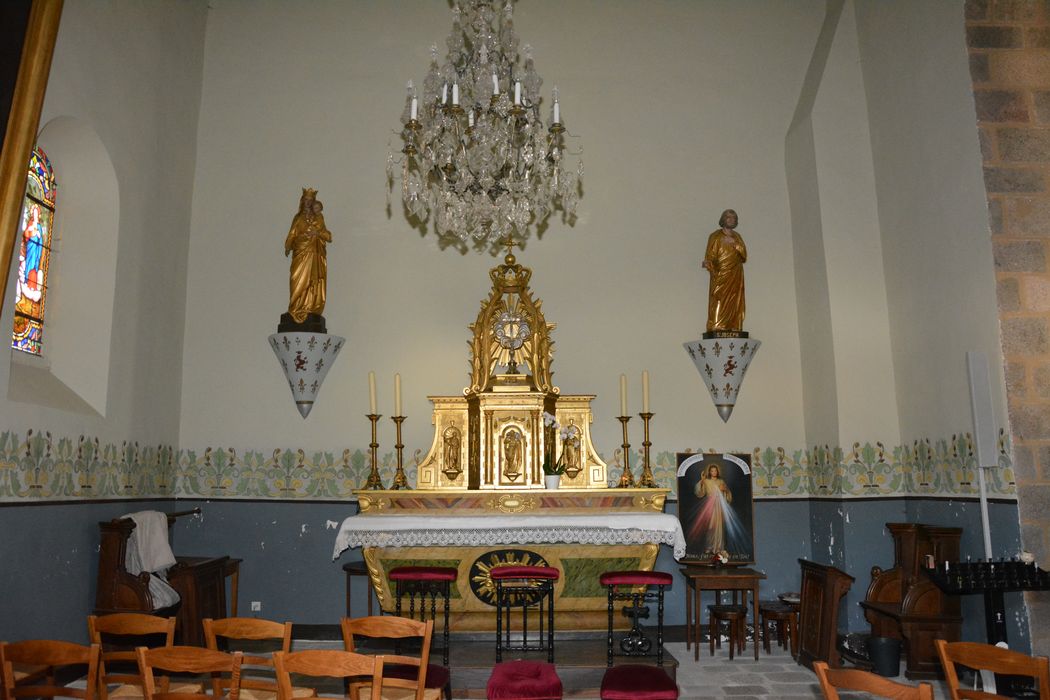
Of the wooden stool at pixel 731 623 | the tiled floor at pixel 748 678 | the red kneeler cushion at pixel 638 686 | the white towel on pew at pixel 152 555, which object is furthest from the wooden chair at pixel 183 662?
the wooden stool at pixel 731 623

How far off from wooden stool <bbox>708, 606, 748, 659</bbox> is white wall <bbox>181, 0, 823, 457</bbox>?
5.92 ft

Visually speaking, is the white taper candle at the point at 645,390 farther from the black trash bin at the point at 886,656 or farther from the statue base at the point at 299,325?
the statue base at the point at 299,325

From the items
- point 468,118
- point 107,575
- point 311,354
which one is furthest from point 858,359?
point 107,575

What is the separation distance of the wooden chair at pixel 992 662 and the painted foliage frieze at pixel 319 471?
9.97ft

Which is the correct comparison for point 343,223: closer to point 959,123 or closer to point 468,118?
point 468,118

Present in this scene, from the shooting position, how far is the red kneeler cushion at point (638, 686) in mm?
4410

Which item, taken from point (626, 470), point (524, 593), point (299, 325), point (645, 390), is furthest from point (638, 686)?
point (299, 325)

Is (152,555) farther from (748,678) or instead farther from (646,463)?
(748,678)

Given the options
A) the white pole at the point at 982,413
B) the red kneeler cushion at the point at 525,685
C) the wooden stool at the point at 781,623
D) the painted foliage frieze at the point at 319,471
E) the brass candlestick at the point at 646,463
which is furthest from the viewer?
the brass candlestick at the point at 646,463

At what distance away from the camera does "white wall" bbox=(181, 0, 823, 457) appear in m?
8.66

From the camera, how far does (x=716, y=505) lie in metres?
8.45

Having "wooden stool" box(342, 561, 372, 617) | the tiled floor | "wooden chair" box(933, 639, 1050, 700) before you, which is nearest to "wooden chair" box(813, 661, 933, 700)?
"wooden chair" box(933, 639, 1050, 700)

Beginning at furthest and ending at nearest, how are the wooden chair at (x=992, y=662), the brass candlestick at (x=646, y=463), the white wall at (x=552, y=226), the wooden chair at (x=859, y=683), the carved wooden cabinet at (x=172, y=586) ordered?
the white wall at (x=552, y=226), the brass candlestick at (x=646, y=463), the carved wooden cabinet at (x=172, y=586), the wooden chair at (x=992, y=662), the wooden chair at (x=859, y=683)

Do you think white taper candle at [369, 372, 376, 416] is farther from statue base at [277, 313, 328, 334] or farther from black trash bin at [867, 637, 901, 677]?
black trash bin at [867, 637, 901, 677]
